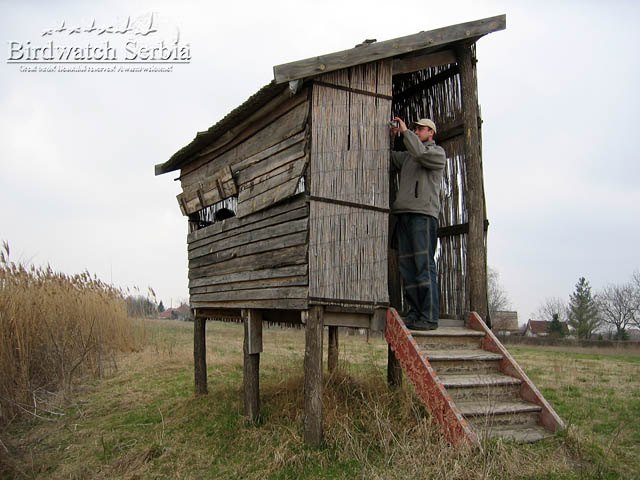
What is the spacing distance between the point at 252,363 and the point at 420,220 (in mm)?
3139

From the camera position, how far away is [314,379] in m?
5.52

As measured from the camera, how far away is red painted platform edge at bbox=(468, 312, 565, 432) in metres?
4.75

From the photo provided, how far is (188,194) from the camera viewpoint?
916cm

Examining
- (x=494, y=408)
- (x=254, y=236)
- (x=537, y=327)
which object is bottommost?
(x=537, y=327)

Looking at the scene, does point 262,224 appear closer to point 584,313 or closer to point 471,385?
point 471,385

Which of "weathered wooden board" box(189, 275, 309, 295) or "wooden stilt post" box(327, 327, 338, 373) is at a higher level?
"weathered wooden board" box(189, 275, 309, 295)

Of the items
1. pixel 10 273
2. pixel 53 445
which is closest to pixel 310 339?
pixel 53 445

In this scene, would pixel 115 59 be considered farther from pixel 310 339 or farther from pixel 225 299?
pixel 310 339

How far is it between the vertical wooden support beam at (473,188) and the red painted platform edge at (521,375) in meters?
0.23

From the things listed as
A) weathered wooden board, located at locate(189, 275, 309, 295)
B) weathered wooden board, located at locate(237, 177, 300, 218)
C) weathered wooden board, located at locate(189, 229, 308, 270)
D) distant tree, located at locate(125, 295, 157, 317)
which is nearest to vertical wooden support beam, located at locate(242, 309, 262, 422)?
weathered wooden board, located at locate(189, 275, 309, 295)

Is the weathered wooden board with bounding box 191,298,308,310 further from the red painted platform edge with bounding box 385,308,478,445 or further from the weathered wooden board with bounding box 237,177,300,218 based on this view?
the weathered wooden board with bounding box 237,177,300,218

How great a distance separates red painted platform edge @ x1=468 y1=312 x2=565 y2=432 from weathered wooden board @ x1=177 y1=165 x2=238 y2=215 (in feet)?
12.6

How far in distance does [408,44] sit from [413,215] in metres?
1.98

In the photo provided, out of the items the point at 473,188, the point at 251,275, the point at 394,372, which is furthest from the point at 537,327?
the point at 251,275
